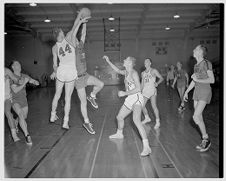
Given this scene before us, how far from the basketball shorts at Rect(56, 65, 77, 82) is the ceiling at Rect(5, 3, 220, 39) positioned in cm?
990

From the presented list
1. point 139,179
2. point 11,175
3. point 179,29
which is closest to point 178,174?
point 139,179

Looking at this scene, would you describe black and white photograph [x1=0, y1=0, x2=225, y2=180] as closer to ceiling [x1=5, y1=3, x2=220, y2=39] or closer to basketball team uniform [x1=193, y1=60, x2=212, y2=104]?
basketball team uniform [x1=193, y1=60, x2=212, y2=104]

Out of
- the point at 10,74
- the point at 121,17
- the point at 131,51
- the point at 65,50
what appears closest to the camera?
the point at 10,74

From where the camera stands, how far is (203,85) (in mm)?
3578

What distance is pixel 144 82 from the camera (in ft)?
15.4

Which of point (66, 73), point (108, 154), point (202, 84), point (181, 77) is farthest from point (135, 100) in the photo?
point (181, 77)

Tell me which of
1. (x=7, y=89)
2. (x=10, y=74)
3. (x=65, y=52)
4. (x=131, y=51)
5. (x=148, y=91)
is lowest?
(x=148, y=91)

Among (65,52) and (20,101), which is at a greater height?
(65,52)

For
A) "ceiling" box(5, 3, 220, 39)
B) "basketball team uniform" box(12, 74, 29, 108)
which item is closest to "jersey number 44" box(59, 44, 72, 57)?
"basketball team uniform" box(12, 74, 29, 108)

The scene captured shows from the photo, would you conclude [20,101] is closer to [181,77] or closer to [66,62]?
[66,62]

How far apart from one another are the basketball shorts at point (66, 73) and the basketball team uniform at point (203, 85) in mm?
1813

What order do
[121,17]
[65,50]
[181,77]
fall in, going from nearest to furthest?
[65,50], [181,77], [121,17]

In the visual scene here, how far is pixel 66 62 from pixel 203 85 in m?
2.02

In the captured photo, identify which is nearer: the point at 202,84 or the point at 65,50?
the point at 202,84
